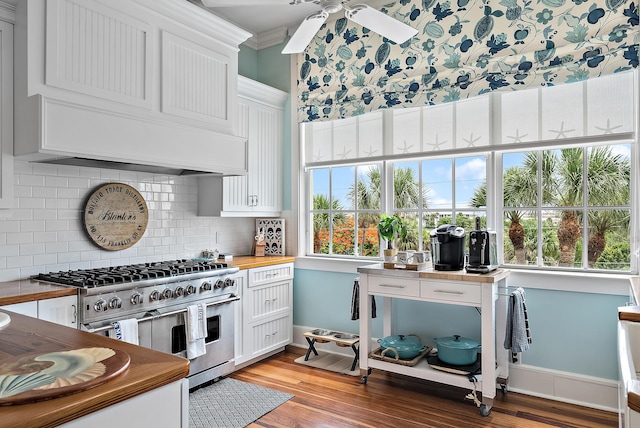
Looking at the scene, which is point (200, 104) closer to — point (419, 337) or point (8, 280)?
point (8, 280)

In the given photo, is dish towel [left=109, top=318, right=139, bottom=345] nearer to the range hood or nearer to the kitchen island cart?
the range hood

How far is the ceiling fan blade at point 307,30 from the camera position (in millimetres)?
2652

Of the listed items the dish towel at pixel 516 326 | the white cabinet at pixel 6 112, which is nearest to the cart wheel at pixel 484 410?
the dish towel at pixel 516 326

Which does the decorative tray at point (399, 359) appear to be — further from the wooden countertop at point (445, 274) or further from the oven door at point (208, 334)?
the oven door at point (208, 334)

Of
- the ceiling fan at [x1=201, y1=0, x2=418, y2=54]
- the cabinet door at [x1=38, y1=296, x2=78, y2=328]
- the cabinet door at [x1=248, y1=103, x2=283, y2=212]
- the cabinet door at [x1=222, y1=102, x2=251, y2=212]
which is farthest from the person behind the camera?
the cabinet door at [x1=248, y1=103, x2=283, y2=212]

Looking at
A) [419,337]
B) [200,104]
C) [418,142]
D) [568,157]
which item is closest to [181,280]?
[200,104]

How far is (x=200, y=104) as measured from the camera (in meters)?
3.27

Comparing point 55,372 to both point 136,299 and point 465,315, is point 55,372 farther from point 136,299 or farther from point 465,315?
point 465,315

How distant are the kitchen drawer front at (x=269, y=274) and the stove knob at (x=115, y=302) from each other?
3.91 feet

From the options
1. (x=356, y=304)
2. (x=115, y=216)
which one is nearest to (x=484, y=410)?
(x=356, y=304)

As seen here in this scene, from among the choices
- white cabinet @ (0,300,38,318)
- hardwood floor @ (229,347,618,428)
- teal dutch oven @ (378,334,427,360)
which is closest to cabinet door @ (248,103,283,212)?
hardwood floor @ (229,347,618,428)

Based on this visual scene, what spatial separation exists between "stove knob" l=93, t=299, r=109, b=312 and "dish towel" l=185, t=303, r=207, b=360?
1.93ft

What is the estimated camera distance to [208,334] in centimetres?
328

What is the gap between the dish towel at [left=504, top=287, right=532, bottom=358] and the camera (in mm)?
2848
